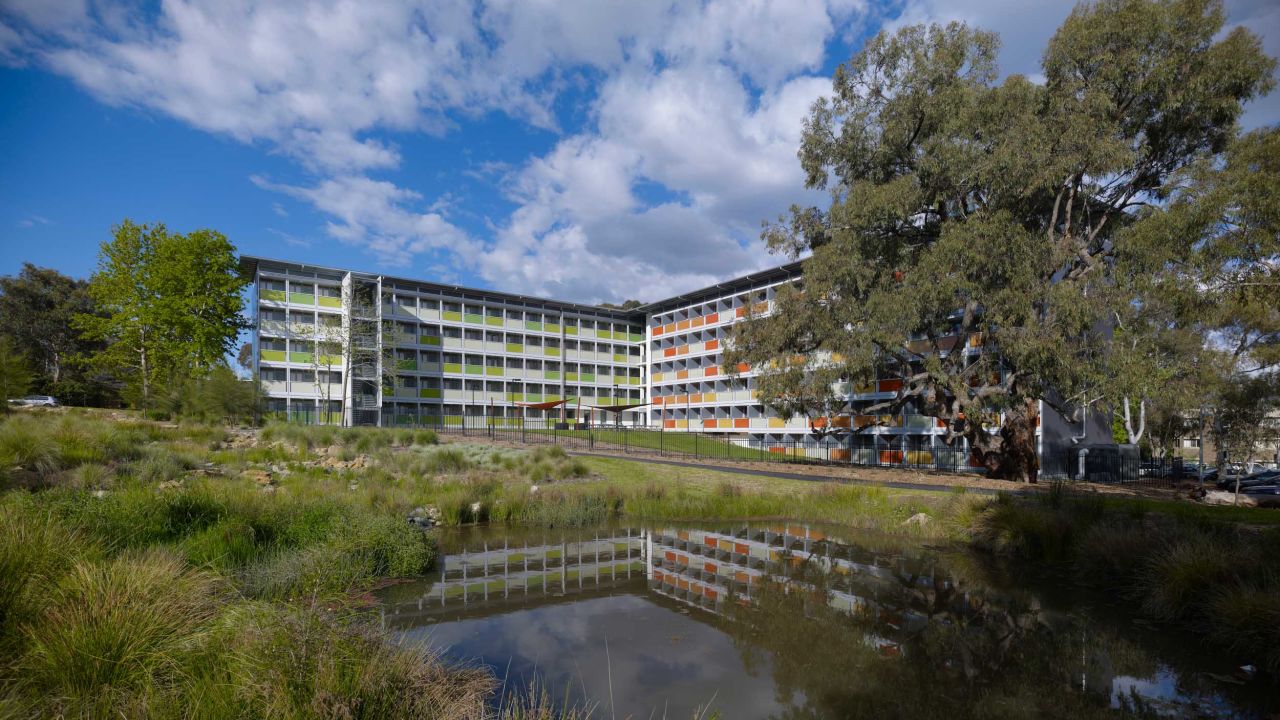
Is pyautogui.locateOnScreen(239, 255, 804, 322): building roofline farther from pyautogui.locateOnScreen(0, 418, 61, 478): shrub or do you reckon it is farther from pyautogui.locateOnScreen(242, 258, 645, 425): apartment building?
pyautogui.locateOnScreen(0, 418, 61, 478): shrub

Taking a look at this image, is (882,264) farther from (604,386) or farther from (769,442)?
(604,386)

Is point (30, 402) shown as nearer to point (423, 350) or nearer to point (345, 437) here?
point (345, 437)

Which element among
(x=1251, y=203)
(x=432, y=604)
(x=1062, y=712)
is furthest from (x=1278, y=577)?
(x=432, y=604)

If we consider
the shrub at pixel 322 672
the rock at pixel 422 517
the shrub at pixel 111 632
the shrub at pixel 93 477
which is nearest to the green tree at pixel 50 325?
the shrub at pixel 93 477

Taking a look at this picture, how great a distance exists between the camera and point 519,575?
38.3 feet

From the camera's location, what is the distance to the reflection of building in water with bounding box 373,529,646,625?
9742 mm

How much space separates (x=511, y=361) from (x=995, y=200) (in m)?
51.7

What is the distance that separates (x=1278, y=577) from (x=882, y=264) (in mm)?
19296

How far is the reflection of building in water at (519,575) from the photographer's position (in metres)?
9.74

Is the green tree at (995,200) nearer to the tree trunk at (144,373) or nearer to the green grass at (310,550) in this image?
the green grass at (310,550)

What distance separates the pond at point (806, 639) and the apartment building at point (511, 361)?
30.4 metres

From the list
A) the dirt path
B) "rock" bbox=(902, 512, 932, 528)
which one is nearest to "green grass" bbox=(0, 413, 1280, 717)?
"rock" bbox=(902, 512, 932, 528)

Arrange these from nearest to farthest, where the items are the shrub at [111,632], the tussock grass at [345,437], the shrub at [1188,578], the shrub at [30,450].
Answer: the shrub at [111,632]
the shrub at [1188,578]
the shrub at [30,450]
the tussock grass at [345,437]

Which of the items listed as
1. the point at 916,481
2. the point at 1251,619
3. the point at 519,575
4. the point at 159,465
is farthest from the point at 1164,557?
the point at 159,465
